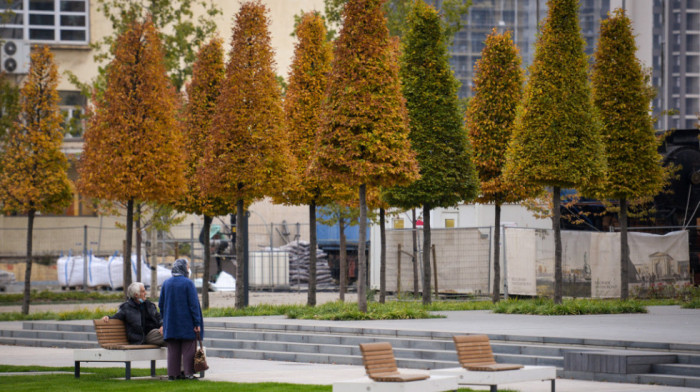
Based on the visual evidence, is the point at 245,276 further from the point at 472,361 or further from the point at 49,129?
the point at 472,361

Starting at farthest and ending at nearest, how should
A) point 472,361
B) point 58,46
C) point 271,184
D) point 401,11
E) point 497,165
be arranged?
point 58,46 < point 401,11 < point 497,165 < point 271,184 < point 472,361

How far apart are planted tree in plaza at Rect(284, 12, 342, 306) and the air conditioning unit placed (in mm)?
22847

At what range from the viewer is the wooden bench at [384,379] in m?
10.9

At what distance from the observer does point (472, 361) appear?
12305 mm

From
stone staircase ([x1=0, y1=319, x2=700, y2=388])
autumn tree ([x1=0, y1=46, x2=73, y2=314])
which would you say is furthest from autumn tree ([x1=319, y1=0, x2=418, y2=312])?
autumn tree ([x1=0, y1=46, x2=73, y2=314])

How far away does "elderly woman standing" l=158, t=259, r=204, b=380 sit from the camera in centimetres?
1510

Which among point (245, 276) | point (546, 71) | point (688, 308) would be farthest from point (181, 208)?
point (688, 308)

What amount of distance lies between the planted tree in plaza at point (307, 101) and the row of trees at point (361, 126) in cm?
4

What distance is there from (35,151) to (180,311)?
14313 millimetres

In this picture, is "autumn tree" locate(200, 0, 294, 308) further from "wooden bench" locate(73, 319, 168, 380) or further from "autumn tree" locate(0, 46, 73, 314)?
"wooden bench" locate(73, 319, 168, 380)

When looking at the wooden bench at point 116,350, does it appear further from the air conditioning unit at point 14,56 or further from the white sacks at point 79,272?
the air conditioning unit at point 14,56

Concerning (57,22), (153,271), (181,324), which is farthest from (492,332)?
(57,22)

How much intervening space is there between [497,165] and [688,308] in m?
5.73

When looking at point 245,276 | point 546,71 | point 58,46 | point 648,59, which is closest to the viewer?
point 546,71
